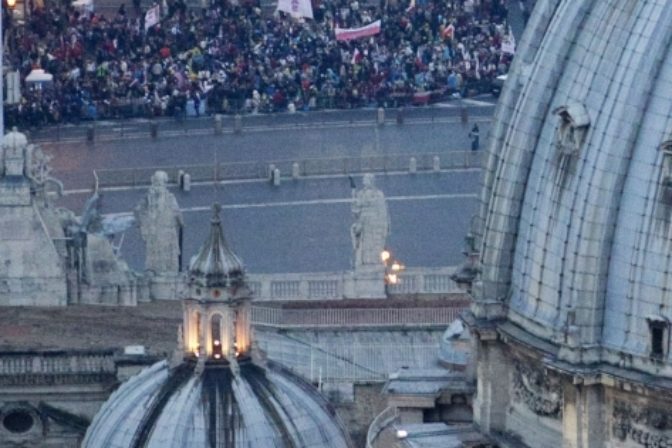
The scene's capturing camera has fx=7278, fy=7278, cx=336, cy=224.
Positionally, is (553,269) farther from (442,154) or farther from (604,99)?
(442,154)

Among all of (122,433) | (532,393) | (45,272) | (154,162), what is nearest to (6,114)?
(154,162)

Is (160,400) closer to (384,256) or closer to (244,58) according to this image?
(384,256)

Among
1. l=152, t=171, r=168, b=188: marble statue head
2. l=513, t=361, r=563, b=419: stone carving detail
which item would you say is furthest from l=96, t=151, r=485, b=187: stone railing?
l=513, t=361, r=563, b=419: stone carving detail

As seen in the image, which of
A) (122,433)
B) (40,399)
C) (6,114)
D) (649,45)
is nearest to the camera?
(649,45)

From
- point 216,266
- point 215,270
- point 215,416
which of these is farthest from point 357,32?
point 215,416

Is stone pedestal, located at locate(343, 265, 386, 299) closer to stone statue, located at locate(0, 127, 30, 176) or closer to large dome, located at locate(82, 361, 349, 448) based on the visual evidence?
stone statue, located at locate(0, 127, 30, 176)

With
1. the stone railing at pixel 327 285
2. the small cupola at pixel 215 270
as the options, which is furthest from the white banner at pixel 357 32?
the small cupola at pixel 215 270
